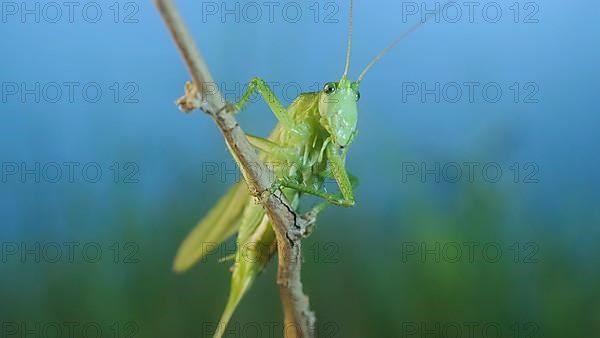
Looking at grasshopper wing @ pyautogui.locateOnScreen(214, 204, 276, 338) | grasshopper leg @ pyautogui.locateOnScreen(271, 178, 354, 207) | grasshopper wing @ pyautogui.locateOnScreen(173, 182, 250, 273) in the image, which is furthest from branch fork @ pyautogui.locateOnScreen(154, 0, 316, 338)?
grasshopper wing @ pyautogui.locateOnScreen(173, 182, 250, 273)

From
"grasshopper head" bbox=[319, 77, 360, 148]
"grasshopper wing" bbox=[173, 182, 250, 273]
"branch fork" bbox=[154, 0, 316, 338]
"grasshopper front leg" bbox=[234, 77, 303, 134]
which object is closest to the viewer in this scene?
"branch fork" bbox=[154, 0, 316, 338]

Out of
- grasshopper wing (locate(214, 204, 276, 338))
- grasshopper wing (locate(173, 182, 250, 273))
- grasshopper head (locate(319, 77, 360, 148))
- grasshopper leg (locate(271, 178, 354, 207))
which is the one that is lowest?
grasshopper wing (locate(214, 204, 276, 338))

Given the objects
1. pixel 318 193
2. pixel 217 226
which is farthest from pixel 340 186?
pixel 217 226

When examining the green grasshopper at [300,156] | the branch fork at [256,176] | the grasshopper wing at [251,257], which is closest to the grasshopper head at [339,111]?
the green grasshopper at [300,156]

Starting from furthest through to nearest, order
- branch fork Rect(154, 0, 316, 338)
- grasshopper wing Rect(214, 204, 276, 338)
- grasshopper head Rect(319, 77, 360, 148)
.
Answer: grasshopper wing Rect(214, 204, 276, 338) → grasshopper head Rect(319, 77, 360, 148) → branch fork Rect(154, 0, 316, 338)

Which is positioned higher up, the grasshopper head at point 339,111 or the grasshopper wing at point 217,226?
the grasshopper head at point 339,111

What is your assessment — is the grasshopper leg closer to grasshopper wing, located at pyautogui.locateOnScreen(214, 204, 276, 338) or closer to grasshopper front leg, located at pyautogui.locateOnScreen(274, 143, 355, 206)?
grasshopper front leg, located at pyautogui.locateOnScreen(274, 143, 355, 206)

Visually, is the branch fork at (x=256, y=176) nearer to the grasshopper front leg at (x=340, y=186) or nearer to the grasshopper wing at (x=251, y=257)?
the grasshopper front leg at (x=340, y=186)
